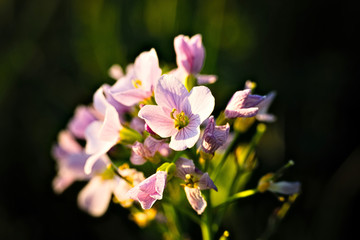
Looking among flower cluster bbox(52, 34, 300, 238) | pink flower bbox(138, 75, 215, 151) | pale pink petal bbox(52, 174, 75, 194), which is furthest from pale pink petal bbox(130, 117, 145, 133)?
pale pink petal bbox(52, 174, 75, 194)

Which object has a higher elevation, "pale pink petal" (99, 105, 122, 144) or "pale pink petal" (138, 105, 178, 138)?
"pale pink petal" (138, 105, 178, 138)

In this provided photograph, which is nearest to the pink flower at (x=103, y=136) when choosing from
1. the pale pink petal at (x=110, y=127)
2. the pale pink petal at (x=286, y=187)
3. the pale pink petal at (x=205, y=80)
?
the pale pink petal at (x=110, y=127)

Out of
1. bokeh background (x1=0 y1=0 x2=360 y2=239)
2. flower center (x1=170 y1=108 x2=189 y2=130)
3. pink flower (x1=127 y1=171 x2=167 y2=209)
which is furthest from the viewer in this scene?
bokeh background (x1=0 y1=0 x2=360 y2=239)

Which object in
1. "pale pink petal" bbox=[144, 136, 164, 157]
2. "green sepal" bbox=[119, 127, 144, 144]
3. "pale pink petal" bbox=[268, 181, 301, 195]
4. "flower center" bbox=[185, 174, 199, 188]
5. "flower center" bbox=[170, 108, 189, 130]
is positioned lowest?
"pale pink petal" bbox=[268, 181, 301, 195]

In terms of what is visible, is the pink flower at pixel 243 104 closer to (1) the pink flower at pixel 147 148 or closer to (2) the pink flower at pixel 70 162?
(1) the pink flower at pixel 147 148

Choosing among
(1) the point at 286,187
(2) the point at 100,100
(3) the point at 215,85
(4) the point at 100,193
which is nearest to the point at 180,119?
(2) the point at 100,100

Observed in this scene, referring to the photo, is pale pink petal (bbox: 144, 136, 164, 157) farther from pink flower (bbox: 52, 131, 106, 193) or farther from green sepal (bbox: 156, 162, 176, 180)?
pink flower (bbox: 52, 131, 106, 193)

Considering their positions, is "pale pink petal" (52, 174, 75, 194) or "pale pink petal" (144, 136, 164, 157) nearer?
"pale pink petal" (144, 136, 164, 157)

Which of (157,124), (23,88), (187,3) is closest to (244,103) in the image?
(157,124)

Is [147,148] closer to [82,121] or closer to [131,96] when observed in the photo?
[131,96]
